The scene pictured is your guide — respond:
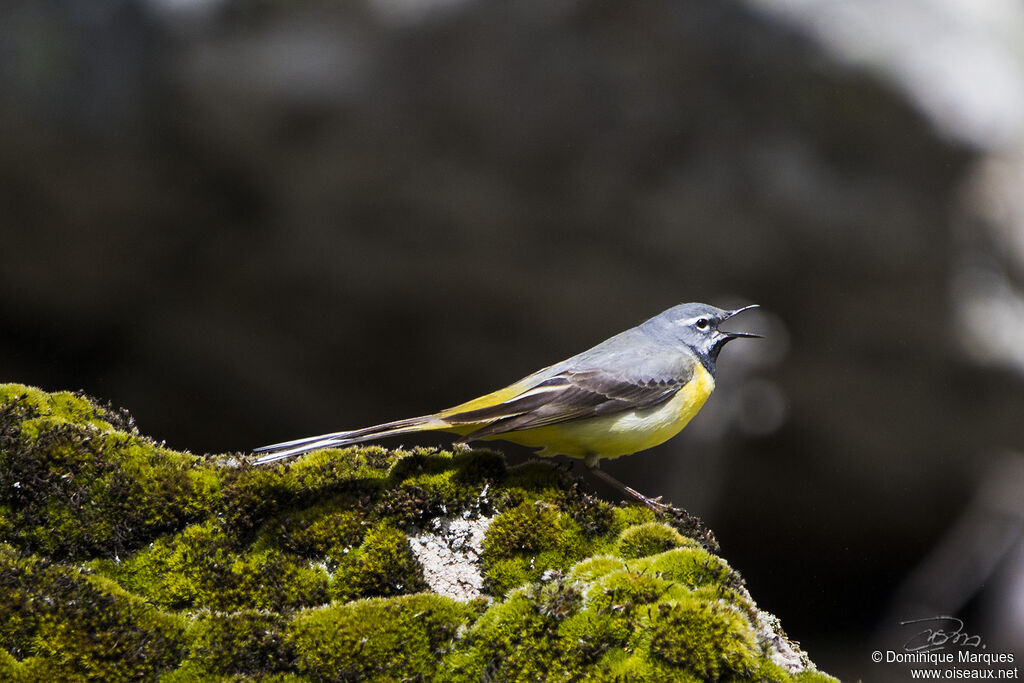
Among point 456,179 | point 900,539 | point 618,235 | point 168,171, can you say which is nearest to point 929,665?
point 900,539

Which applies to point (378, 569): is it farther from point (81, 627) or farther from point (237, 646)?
point (81, 627)

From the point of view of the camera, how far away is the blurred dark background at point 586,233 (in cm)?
1153

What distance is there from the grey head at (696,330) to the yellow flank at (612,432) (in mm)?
702

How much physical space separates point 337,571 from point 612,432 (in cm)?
233

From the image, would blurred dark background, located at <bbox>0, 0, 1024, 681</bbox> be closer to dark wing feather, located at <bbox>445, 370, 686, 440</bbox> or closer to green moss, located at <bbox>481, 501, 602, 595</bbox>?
dark wing feather, located at <bbox>445, 370, 686, 440</bbox>

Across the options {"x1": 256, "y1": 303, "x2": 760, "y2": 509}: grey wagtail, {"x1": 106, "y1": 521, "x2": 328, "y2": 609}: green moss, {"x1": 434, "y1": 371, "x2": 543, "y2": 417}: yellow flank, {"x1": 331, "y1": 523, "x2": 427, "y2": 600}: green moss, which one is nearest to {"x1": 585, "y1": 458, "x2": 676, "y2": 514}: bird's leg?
{"x1": 256, "y1": 303, "x2": 760, "y2": 509}: grey wagtail

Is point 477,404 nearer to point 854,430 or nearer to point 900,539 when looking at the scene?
point 854,430

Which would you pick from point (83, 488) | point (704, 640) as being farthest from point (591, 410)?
point (83, 488)

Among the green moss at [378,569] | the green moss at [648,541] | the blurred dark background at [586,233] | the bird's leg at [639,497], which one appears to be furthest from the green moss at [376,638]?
the blurred dark background at [586,233]

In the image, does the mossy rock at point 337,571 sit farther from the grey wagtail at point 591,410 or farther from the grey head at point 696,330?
the grey head at point 696,330

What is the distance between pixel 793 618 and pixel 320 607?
10063mm

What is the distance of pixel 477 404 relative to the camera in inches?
265

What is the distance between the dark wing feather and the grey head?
803 mm

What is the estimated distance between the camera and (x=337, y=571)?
5438 millimetres
